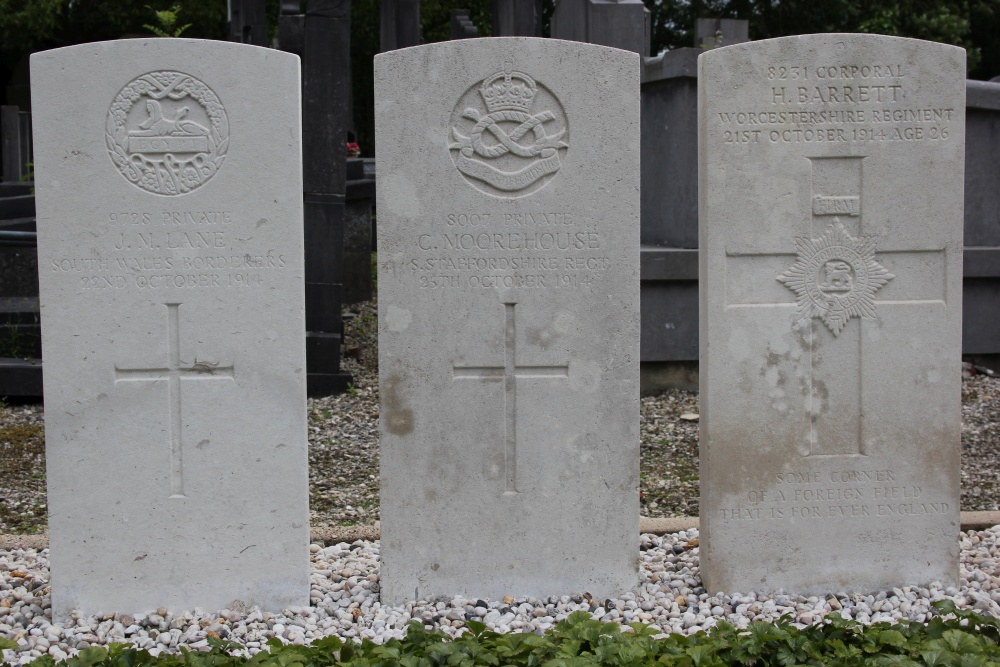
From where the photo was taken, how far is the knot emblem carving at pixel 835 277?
4.26 metres

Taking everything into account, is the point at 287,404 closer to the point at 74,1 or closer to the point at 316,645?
the point at 316,645

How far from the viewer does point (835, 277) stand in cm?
428

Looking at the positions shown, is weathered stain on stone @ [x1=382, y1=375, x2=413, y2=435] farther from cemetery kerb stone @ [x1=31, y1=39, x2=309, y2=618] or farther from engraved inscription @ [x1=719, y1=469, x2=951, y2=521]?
engraved inscription @ [x1=719, y1=469, x2=951, y2=521]

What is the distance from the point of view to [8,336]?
8.31 metres

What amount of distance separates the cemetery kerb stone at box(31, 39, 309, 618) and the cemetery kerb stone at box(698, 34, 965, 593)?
1.58 meters

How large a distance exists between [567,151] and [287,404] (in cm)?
139

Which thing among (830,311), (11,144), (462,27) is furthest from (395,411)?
(11,144)

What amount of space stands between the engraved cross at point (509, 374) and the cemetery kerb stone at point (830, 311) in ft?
2.05

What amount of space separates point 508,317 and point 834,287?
1.24 m

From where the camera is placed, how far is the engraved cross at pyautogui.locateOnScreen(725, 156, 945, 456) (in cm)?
424

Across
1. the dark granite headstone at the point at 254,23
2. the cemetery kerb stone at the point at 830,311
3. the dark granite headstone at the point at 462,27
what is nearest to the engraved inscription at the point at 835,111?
the cemetery kerb stone at the point at 830,311

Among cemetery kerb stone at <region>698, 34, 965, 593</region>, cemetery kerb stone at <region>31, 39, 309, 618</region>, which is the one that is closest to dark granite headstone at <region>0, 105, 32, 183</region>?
cemetery kerb stone at <region>31, 39, 309, 618</region>

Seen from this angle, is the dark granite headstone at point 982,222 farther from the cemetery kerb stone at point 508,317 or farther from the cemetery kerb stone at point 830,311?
the cemetery kerb stone at point 508,317

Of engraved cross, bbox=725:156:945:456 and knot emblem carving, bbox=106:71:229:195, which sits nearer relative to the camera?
knot emblem carving, bbox=106:71:229:195
